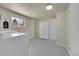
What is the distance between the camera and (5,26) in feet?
15.7

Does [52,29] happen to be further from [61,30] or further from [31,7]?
[31,7]

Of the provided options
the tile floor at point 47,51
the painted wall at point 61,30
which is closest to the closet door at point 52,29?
the painted wall at point 61,30

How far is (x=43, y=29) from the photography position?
8695 mm

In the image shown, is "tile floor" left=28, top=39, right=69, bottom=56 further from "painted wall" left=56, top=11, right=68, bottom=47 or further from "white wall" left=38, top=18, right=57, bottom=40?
"white wall" left=38, top=18, right=57, bottom=40

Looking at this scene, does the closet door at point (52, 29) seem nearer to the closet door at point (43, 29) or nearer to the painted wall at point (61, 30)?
the closet door at point (43, 29)

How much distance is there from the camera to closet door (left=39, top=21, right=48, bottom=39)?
8.52 meters

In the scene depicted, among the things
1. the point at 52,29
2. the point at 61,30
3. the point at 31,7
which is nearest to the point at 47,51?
the point at 61,30

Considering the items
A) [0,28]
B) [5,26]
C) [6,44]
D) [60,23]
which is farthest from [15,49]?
[60,23]

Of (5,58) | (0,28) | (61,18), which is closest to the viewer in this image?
(5,58)

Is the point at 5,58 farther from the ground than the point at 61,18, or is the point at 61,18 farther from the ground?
the point at 61,18

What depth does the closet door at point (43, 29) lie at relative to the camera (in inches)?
336

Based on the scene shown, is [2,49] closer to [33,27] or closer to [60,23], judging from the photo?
[60,23]

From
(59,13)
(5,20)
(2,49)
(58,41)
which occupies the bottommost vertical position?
(58,41)

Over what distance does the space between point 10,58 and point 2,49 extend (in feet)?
1.20
